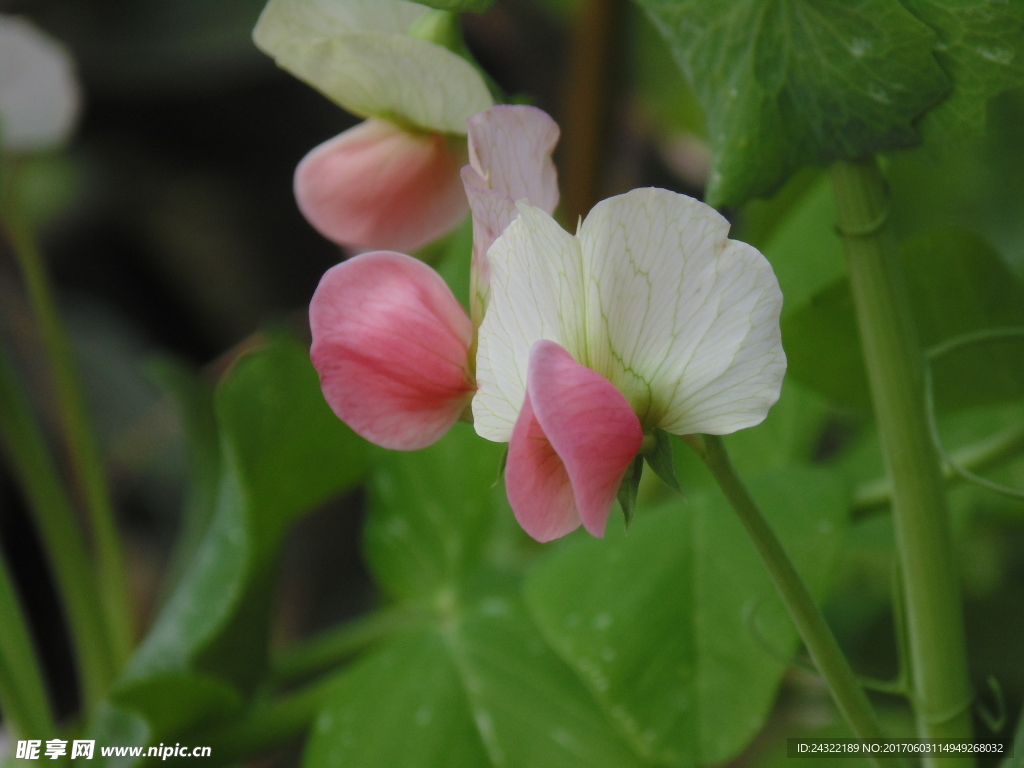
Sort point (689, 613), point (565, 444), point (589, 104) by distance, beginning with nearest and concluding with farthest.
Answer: point (565, 444)
point (689, 613)
point (589, 104)

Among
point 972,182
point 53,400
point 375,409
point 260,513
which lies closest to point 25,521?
point 53,400

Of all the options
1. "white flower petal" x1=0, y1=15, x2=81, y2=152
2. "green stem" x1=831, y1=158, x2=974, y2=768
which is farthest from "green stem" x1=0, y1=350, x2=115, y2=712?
"green stem" x1=831, y1=158, x2=974, y2=768

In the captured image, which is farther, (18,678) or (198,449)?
(198,449)

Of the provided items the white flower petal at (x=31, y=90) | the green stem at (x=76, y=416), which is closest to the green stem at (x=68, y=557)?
the green stem at (x=76, y=416)

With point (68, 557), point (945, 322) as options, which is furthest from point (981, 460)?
point (68, 557)

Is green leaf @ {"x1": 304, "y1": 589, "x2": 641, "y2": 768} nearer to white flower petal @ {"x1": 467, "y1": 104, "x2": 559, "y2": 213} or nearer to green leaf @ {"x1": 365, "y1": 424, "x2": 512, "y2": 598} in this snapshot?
green leaf @ {"x1": 365, "y1": 424, "x2": 512, "y2": 598}

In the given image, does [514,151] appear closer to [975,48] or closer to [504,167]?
[504,167]
